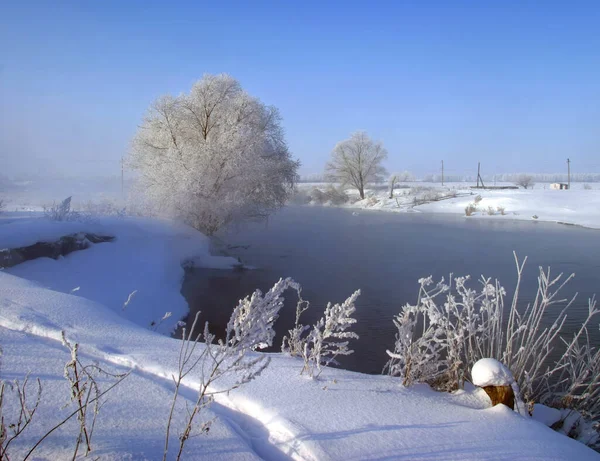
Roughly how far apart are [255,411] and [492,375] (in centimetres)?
192

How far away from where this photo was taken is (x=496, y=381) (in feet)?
12.3

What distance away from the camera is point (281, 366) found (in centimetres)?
413

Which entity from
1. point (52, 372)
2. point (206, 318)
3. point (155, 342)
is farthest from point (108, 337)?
point (206, 318)

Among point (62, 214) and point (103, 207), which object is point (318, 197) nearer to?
point (103, 207)

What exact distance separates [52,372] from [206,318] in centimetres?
586

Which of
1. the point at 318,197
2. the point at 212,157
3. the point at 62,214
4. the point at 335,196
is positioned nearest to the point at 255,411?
the point at 62,214

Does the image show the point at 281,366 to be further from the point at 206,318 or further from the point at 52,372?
the point at 206,318

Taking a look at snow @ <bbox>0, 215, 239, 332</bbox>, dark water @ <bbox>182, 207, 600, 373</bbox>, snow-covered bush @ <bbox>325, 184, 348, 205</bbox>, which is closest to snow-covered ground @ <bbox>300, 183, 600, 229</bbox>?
snow-covered bush @ <bbox>325, 184, 348, 205</bbox>

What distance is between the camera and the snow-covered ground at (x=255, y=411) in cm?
270

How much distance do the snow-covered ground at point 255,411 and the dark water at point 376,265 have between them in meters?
2.87

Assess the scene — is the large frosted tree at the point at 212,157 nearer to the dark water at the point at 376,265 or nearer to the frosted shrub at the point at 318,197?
the dark water at the point at 376,265

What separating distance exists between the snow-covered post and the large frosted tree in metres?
13.2

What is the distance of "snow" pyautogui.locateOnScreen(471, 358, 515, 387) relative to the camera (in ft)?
12.3

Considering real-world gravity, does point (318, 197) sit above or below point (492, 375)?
above
